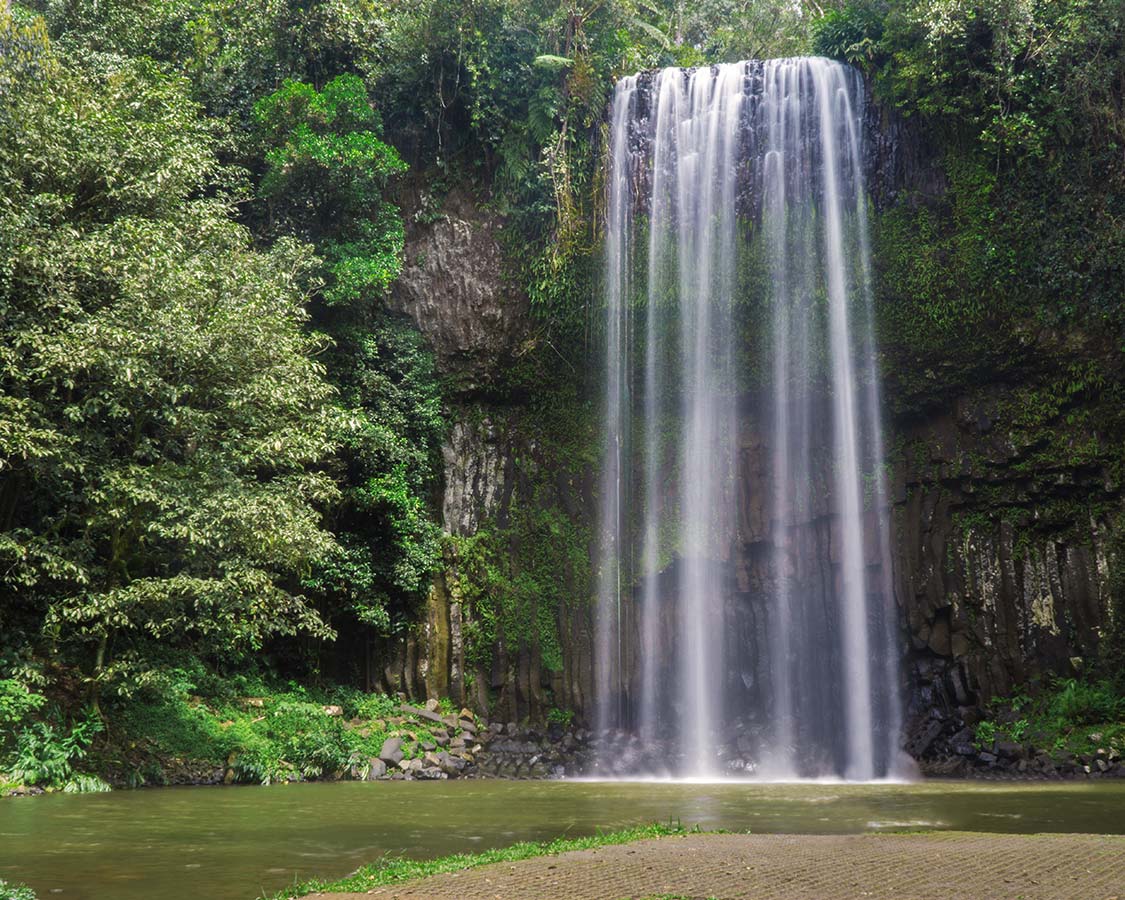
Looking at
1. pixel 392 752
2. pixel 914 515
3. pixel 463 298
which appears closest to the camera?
pixel 392 752

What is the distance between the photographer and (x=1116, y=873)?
5.20 m

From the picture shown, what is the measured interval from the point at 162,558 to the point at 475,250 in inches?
411

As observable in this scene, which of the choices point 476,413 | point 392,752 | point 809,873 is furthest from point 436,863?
point 476,413

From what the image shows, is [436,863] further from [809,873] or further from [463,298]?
[463,298]

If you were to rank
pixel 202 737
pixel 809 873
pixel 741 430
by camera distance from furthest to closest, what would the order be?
pixel 741 430 < pixel 202 737 < pixel 809 873

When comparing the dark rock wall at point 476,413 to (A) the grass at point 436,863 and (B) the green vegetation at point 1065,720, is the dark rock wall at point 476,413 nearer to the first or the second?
(B) the green vegetation at point 1065,720

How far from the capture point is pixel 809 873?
5387 millimetres

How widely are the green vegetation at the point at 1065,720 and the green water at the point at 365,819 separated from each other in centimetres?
204

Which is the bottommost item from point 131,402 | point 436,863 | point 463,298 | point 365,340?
point 436,863

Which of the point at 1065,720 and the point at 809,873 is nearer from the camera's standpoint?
the point at 809,873

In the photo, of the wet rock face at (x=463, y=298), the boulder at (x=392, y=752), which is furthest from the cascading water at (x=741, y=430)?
the boulder at (x=392, y=752)

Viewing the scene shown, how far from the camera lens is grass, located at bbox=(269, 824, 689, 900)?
5.38 metres

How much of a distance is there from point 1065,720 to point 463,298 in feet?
47.0

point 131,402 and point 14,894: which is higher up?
point 131,402
